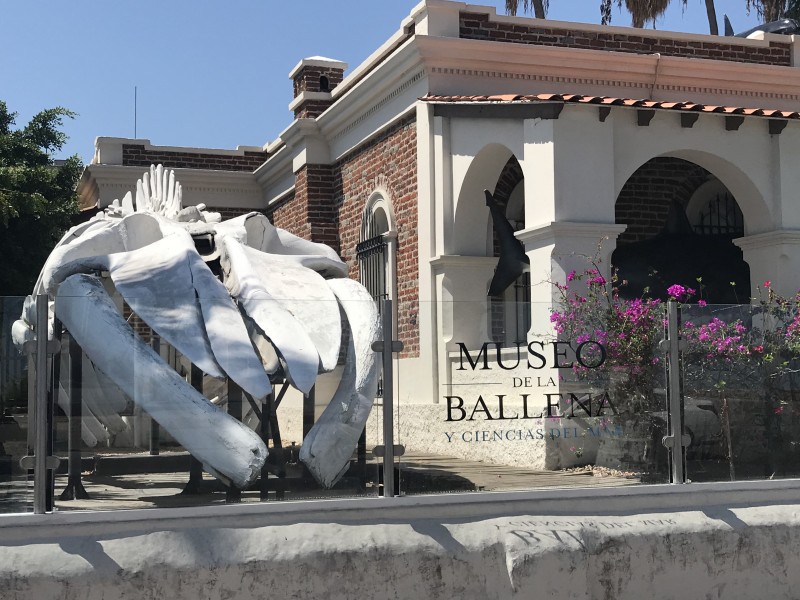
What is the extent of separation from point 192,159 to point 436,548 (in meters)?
15.7

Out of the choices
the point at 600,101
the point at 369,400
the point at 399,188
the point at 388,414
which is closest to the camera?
the point at 369,400

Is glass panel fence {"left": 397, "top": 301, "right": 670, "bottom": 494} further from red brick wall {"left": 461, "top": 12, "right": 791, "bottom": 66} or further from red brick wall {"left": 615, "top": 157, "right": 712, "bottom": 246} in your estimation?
red brick wall {"left": 615, "top": 157, "right": 712, "bottom": 246}

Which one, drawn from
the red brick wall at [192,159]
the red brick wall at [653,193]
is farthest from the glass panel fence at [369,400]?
the red brick wall at [192,159]

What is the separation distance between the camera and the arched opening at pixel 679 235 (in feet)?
42.2

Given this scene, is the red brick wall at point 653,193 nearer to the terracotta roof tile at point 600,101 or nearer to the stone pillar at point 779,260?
the stone pillar at point 779,260

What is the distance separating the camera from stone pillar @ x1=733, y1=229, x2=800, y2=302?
11.9 m

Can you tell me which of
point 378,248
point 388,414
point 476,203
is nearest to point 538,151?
point 476,203

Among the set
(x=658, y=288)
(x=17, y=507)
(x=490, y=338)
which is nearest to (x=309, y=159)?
(x=658, y=288)

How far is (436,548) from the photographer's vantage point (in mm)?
6164

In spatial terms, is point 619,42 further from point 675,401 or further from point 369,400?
point 369,400

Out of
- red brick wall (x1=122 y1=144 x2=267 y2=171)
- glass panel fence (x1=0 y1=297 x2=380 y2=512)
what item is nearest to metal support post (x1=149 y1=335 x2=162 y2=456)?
glass panel fence (x1=0 y1=297 x2=380 y2=512)

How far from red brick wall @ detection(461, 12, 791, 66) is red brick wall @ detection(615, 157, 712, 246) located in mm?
1499

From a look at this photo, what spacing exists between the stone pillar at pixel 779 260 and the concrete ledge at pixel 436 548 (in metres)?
5.08

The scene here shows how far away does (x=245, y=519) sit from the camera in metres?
5.96
